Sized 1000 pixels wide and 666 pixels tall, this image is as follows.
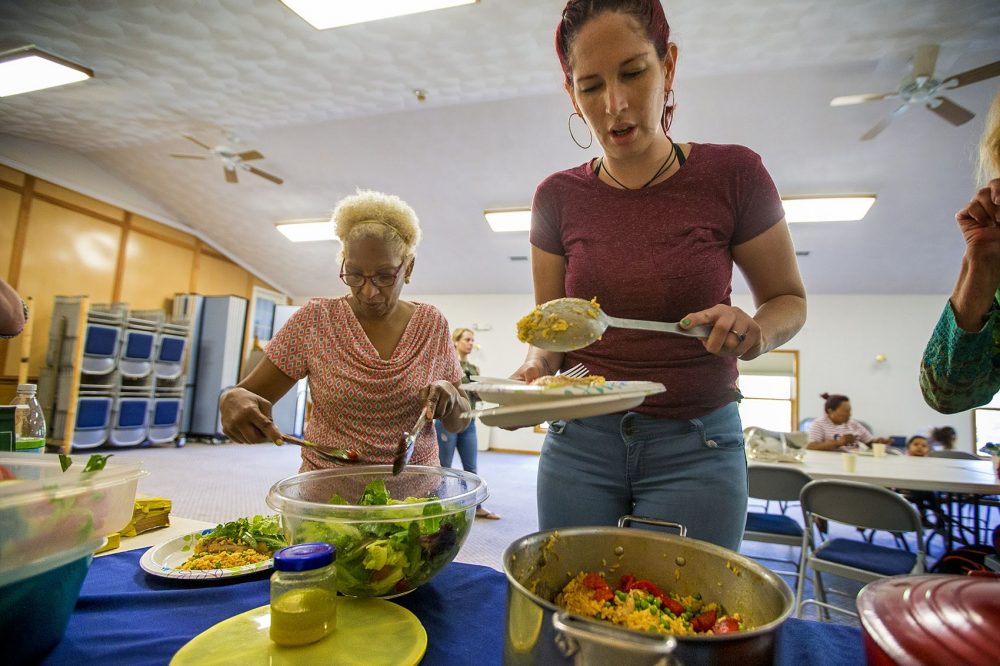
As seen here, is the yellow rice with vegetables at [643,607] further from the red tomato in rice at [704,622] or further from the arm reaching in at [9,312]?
the arm reaching in at [9,312]

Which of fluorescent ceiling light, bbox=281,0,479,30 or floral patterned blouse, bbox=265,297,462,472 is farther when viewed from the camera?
fluorescent ceiling light, bbox=281,0,479,30

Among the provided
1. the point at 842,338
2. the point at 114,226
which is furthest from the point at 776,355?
the point at 114,226

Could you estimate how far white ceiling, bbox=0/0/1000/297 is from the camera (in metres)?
3.73

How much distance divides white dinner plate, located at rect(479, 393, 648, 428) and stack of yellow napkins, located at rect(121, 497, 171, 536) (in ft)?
3.11

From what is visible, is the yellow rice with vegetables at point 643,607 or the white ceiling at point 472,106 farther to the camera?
the white ceiling at point 472,106

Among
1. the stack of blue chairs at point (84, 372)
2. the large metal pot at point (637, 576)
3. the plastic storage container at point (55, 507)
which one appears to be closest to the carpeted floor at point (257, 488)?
the stack of blue chairs at point (84, 372)

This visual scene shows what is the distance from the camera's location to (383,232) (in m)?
1.41

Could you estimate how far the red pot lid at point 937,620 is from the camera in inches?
13.9

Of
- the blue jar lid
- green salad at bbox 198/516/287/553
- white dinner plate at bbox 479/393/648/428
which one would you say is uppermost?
white dinner plate at bbox 479/393/648/428

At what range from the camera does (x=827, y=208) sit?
560cm

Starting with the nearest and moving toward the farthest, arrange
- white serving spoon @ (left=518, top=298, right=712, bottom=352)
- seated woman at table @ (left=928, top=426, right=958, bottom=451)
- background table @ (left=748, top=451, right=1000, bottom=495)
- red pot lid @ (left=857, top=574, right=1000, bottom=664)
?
red pot lid @ (left=857, top=574, right=1000, bottom=664) < white serving spoon @ (left=518, top=298, right=712, bottom=352) < background table @ (left=748, top=451, right=1000, bottom=495) < seated woman at table @ (left=928, top=426, right=958, bottom=451)

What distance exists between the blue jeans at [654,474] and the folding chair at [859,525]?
189 cm

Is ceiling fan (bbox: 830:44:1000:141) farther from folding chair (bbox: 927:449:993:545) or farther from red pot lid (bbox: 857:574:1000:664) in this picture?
red pot lid (bbox: 857:574:1000:664)

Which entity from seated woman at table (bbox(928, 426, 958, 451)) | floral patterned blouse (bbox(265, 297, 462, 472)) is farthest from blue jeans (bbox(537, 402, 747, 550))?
seated woman at table (bbox(928, 426, 958, 451))
